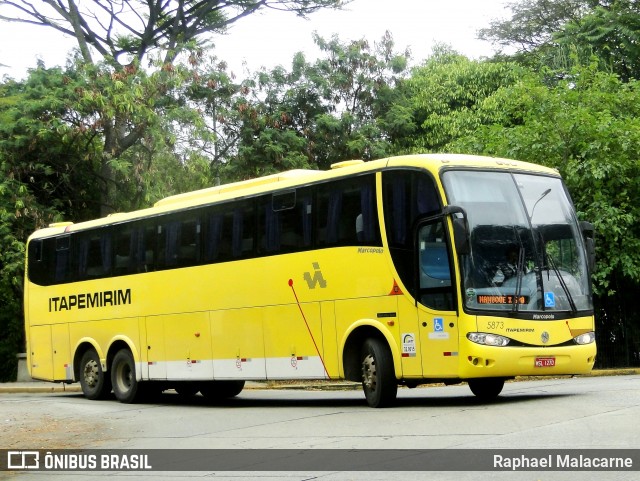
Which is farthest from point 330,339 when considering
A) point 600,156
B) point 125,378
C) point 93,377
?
point 600,156

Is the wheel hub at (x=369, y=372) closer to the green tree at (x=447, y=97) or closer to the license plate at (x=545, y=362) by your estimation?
the license plate at (x=545, y=362)

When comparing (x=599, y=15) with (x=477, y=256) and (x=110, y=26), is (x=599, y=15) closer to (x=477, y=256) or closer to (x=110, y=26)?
(x=110, y=26)

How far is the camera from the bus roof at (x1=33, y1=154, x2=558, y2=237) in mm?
16547

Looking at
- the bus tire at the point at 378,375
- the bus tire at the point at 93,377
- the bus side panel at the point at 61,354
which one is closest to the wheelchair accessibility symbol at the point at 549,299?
the bus tire at the point at 378,375

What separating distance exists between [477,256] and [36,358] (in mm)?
13087

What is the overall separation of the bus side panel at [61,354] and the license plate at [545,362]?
11.7 m

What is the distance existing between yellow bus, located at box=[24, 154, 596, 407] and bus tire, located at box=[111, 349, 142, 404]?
33mm

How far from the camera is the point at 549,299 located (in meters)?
16.2

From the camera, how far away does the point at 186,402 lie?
2281cm

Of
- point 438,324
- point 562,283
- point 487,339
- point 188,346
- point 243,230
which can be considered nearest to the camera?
point 487,339

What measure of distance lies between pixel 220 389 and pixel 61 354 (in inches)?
155

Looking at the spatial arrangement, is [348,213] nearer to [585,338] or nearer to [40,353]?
[585,338]

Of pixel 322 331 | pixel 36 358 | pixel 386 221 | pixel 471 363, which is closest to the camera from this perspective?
pixel 471 363

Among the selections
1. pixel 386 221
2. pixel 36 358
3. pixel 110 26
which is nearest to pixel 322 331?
pixel 386 221
